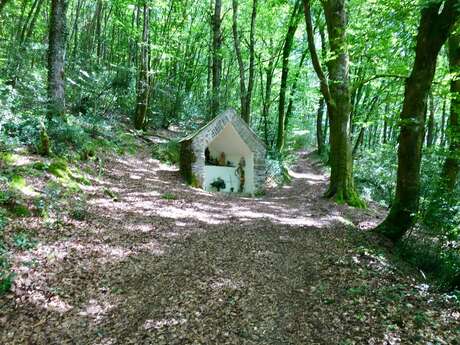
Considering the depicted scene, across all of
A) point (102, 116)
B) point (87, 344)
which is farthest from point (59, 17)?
point (87, 344)

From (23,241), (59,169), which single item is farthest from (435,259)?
(59,169)

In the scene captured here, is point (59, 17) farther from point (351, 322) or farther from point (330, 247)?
point (351, 322)

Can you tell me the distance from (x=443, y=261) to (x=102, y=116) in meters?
11.8

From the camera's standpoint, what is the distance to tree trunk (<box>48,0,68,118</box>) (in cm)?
828

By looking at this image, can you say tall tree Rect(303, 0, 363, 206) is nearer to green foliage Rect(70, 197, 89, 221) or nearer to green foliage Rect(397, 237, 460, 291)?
green foliage Rect(397, 237, 460, 291)

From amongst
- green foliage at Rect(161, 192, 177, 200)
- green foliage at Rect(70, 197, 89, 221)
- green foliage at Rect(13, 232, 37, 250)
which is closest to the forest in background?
green foliage at Rect(13, 232, 37, 250)

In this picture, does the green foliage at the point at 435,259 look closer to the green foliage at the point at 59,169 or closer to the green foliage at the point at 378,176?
the green foliage at the point at 378,176

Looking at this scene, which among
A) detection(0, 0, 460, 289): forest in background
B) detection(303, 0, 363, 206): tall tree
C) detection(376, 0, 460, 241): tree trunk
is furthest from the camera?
detection(303, 0, 363, 206): tall tree

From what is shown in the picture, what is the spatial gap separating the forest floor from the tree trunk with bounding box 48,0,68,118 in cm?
307

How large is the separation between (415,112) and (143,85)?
11.2 metres

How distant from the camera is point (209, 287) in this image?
14.1 feet

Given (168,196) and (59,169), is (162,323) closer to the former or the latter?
(59,169)

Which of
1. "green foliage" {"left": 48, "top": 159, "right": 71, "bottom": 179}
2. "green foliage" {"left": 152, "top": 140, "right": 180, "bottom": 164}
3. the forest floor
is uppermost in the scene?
"green foliage" {"left": 152, "top": 140, "right": 180, "bottom": 164}

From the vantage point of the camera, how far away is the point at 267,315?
12.3 feet
